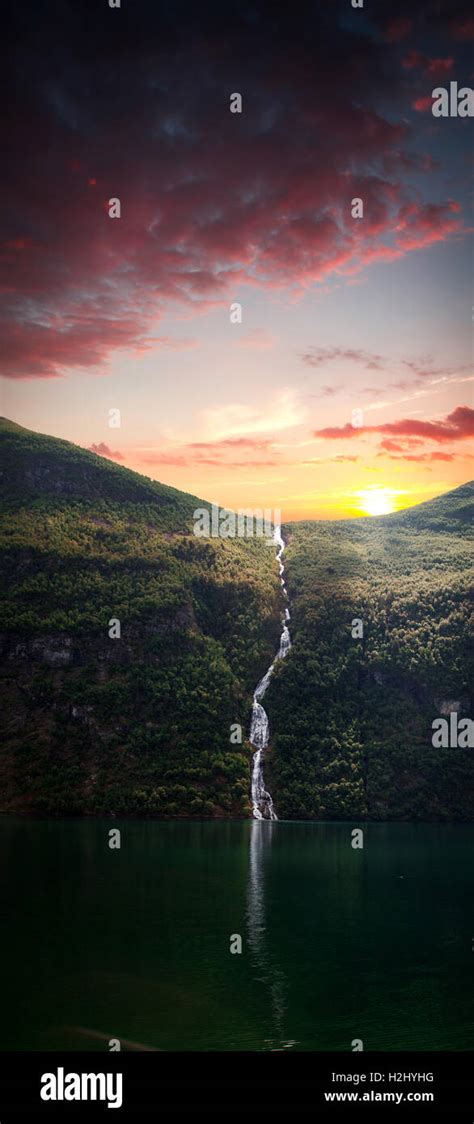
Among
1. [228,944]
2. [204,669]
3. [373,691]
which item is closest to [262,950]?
[228,944]

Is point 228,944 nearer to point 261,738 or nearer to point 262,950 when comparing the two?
point 262,950

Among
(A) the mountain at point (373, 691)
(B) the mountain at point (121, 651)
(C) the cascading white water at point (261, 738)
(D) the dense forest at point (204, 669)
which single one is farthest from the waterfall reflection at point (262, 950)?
(A) the mountain at point (373, 691)

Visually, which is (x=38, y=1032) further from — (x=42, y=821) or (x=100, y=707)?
(x=100, y=707)

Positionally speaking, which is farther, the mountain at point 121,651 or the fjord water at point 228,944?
the mountain at point 121,651

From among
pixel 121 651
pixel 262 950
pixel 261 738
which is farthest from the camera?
pixel 121 651

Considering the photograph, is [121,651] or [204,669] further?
[204,669]

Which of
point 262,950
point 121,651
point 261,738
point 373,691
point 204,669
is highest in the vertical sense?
point 121,651

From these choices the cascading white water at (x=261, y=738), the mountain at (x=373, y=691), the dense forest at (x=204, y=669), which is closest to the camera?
the dense forest at (x=204, y=669)

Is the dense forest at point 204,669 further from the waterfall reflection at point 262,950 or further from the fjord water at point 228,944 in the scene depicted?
the waterfall reflection at point 262,950
